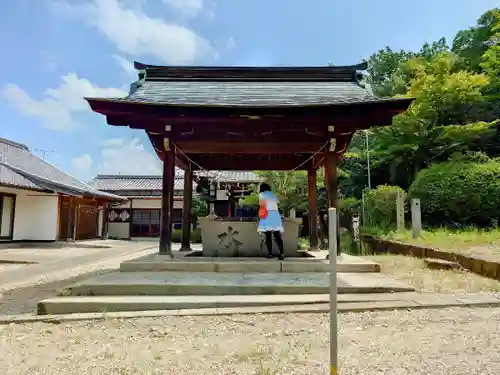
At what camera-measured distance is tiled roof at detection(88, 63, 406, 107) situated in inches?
284

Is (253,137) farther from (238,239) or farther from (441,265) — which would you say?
(441,265)

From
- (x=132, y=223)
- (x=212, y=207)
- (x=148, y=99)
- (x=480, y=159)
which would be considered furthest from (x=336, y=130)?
(x=132, y=223)

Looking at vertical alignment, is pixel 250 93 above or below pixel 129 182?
below

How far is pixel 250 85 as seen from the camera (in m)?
8.73

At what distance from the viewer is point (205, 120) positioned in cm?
681

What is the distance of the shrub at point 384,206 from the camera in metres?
13.6

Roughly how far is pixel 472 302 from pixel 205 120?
16.5 ft

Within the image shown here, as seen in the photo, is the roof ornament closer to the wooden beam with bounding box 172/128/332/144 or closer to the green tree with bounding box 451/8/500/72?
the wooden beam with bounding box 172/128/332/144

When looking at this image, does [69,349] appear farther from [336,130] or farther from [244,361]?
[336,130]

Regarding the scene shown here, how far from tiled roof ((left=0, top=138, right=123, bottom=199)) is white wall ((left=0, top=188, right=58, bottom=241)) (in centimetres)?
81

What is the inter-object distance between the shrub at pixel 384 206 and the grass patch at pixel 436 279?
675 centimetres

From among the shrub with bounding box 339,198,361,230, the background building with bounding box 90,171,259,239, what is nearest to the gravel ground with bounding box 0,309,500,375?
the shrub with bounding box 339,198,361,230

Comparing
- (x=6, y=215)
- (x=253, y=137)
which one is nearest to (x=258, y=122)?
(x=253, y=137)

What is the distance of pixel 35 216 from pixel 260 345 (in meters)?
18.1
